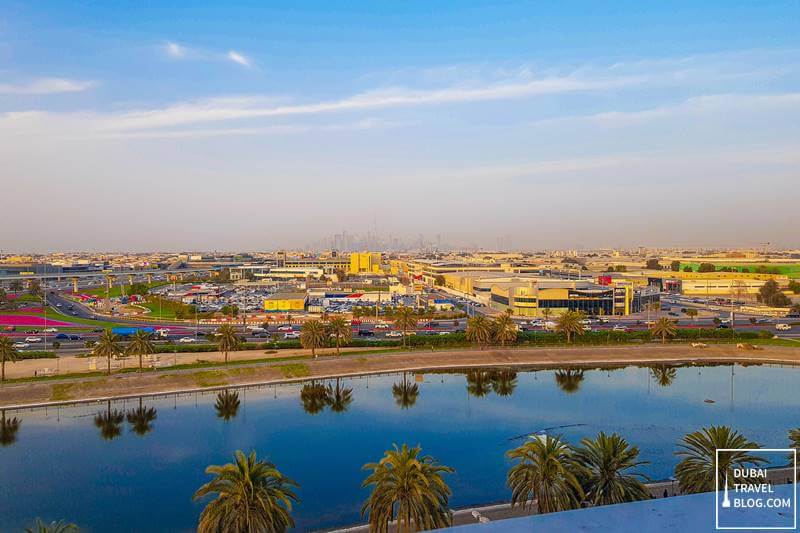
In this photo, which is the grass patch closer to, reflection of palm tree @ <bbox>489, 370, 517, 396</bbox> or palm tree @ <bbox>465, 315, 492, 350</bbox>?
reflection of palm tree @ <bbox>489, 370, 517, 396</bbox>

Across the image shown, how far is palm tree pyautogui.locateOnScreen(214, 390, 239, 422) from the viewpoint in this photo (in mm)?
23781

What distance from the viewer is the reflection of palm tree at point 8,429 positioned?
67.8ft

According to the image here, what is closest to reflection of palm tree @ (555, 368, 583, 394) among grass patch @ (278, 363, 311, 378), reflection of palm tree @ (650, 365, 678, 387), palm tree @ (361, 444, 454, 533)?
reflection of palm tree @ (650, 365, 678, 387)

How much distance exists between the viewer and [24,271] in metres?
113

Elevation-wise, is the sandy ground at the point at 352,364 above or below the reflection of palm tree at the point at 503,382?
above

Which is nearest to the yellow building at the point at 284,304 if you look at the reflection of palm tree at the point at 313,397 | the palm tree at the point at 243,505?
the reflection of palm tree at the point at 313,397

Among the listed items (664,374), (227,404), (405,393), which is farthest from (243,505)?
(664,374)

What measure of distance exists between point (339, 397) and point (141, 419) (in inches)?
341

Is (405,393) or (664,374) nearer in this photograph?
(405,393)

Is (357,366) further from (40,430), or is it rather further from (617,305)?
(617,305)

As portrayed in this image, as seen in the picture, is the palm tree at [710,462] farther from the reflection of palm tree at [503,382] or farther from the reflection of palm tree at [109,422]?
the reflection of palm tree at [109,422]

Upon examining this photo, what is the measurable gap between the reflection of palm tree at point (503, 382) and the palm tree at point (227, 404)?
12.5 meters

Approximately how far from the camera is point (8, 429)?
858 inches

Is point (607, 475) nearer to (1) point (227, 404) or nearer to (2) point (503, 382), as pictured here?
(2) point (503, 382)
